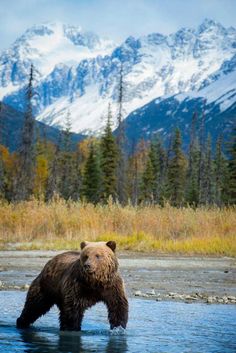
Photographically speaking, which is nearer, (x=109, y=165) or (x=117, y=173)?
(x=117, y=173)

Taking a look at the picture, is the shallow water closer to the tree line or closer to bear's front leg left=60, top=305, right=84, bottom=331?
bear's front leg left=60, top=305, right=84, bottom=331

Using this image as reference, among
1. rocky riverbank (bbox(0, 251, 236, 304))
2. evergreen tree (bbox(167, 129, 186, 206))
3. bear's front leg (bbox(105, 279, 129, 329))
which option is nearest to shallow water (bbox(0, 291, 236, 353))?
bear's front leg (bbox(105, 279, 129, 329))

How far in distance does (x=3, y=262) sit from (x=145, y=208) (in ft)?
26.3

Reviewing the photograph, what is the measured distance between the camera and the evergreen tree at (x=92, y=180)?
72.5 meters

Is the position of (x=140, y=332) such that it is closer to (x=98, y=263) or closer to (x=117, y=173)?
(x=98, y=263)

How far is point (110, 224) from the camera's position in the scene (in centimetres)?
2389

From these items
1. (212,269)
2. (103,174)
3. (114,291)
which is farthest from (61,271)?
(103,174)

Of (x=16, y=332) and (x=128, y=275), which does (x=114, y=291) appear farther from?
(x=128, y=275)

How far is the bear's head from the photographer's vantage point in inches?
302

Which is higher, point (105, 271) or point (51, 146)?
point (51, 146)

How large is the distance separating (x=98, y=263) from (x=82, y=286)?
468mm

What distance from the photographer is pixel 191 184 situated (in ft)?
260

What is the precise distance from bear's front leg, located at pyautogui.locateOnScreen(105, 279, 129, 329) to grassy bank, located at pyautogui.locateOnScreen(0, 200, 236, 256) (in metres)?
14.4

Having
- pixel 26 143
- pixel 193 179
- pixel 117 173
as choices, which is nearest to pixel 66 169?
pixel 193 179
